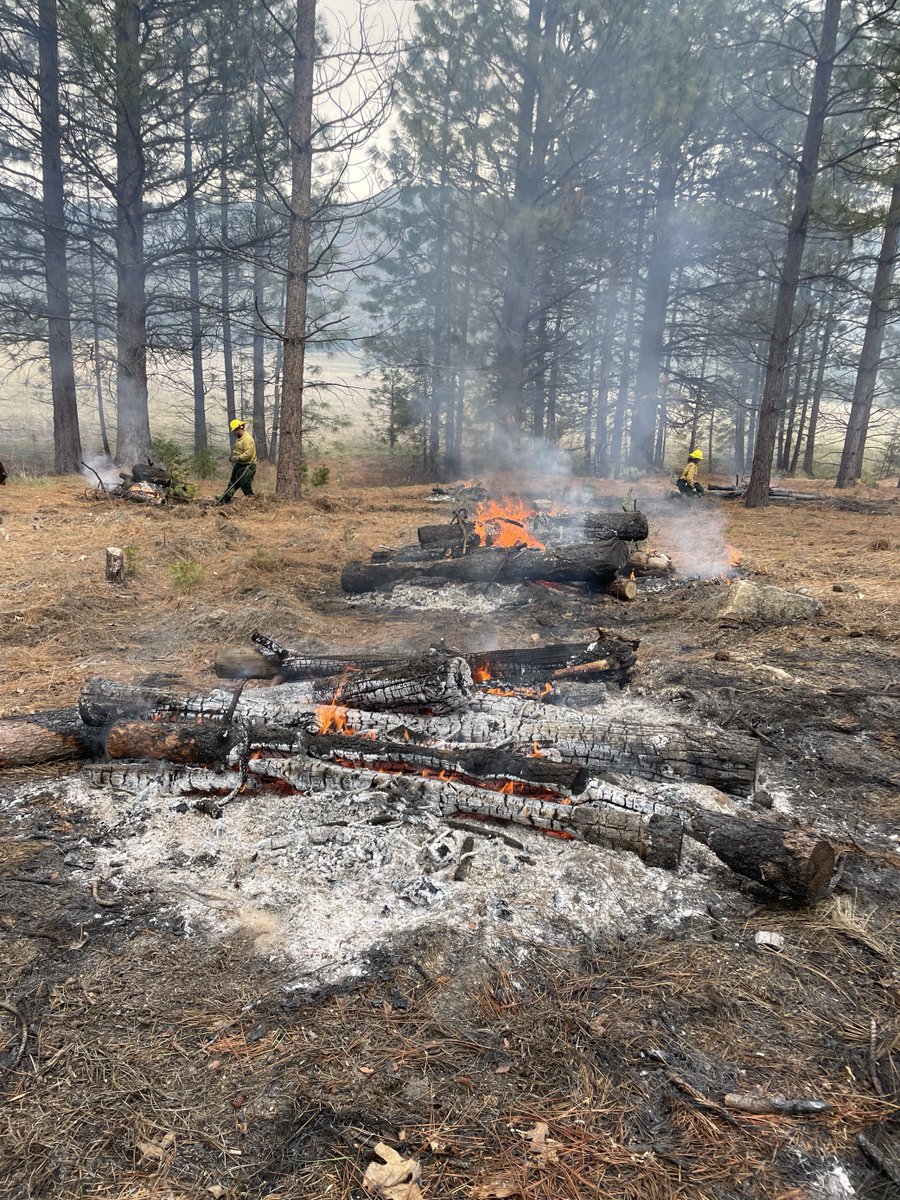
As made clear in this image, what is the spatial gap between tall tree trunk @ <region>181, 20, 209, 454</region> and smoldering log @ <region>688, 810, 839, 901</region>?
43.8 ft

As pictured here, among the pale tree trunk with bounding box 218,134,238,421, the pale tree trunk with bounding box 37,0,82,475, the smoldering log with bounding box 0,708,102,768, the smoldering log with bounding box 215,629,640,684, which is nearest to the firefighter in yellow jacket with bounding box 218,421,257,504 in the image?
the pale tree trunk with bounding box 218,134,238,421

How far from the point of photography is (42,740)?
12.8 ft

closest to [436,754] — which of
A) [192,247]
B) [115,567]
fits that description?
[115,567]

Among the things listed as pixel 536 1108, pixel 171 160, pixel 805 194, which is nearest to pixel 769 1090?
pixel 536 1108

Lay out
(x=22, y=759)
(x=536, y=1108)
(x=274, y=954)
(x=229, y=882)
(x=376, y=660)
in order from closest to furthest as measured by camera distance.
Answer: (x=536, y=1108), (x=274, y=954), (x=229, y=882), (x=22, y=759), (x=376, y=660)

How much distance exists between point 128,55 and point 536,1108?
1709 cm

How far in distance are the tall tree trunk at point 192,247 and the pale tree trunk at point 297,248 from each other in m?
1.98

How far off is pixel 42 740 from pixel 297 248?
12.4m

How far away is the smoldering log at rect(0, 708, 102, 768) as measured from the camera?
3.85m

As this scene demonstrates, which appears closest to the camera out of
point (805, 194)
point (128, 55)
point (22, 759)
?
point (22, 759)

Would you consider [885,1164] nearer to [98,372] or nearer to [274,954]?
[274,954]

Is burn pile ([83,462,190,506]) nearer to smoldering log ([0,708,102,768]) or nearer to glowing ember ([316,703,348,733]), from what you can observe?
smoldering log ([0,708,102,768])

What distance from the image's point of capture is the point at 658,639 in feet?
20.8

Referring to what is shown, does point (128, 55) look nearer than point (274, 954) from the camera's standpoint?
No
